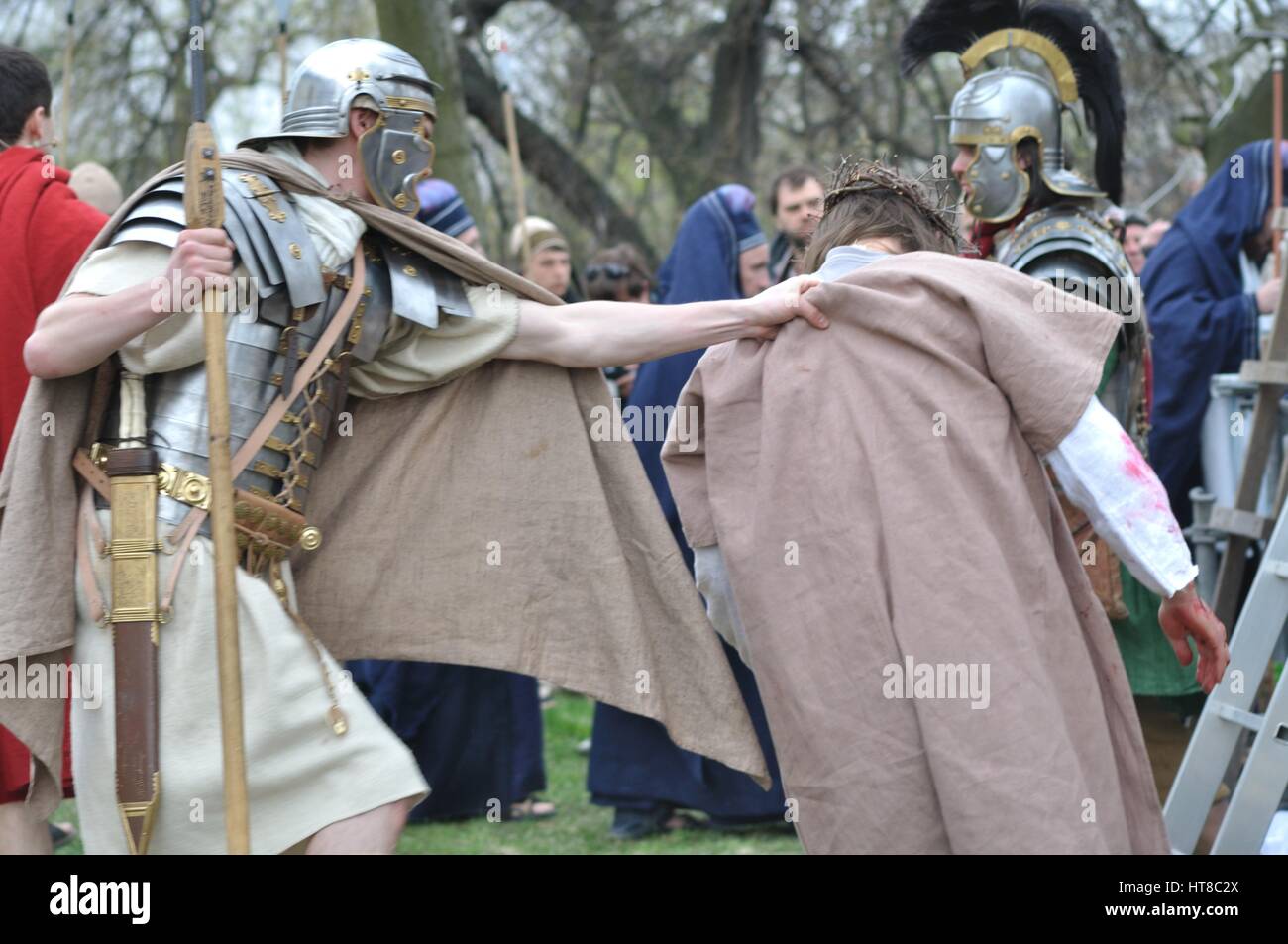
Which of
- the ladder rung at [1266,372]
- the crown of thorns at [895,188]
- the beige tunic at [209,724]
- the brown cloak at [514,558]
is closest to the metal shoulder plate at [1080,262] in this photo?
the ladder rung at [1266,372]

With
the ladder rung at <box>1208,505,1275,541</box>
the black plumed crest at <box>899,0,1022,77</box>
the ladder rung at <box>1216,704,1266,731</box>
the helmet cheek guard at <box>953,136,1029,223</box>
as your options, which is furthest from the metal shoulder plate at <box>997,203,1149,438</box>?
the ladder rung at <box>1216,704,1266,731</box>

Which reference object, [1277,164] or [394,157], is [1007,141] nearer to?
[1277,164]

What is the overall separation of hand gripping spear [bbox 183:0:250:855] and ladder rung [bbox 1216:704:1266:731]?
2380 mm

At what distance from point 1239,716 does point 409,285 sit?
2.28 metres

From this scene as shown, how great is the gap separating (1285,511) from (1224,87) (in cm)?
828

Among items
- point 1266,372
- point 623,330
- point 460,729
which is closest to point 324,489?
point 623,330

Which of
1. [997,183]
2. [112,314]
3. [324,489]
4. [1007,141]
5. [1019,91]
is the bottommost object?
[324,489]

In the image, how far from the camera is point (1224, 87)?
37.5 feet

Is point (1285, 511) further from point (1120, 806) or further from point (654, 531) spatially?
point (654, 531)

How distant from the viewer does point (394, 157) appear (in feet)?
10.7

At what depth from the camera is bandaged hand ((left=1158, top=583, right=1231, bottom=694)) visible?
316 cm

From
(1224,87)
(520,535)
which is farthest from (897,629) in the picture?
(1224,87)

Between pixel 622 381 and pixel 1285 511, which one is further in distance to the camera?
pixel 622 381

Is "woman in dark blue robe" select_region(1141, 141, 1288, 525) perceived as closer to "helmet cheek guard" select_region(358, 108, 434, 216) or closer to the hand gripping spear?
"helmet cheek guard" select_region(358, 108, 434, 216)
